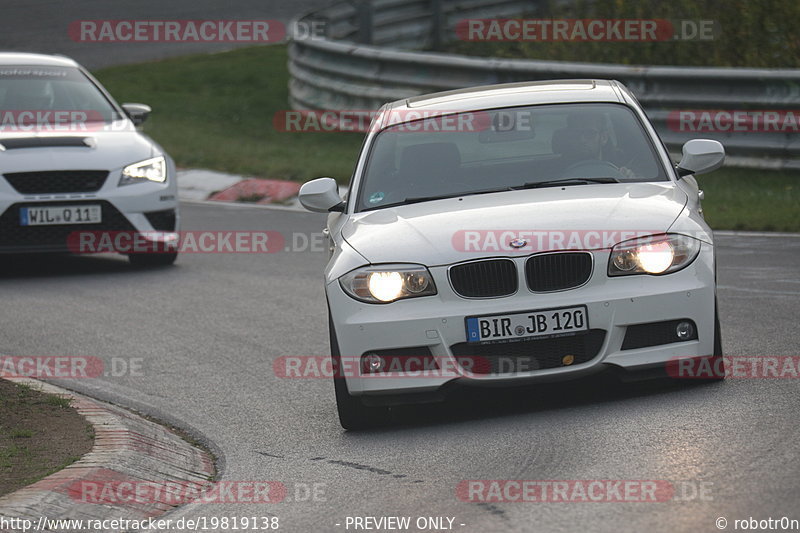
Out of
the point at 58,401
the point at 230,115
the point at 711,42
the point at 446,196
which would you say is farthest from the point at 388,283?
the point at 230,115

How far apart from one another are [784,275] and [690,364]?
3882 mm

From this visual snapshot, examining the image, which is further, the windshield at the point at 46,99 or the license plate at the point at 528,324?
the windshield at the point at 46,99

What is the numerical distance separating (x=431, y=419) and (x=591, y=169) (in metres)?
1.63

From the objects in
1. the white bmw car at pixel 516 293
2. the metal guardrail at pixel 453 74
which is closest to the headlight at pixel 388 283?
the white bmw car at pixel 516 293

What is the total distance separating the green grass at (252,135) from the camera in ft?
46.2

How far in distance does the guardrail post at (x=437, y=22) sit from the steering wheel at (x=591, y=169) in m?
18.5

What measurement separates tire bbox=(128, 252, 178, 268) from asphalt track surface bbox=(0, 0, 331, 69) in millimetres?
16627

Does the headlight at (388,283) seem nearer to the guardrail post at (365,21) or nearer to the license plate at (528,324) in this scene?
the license plate at (528,324)

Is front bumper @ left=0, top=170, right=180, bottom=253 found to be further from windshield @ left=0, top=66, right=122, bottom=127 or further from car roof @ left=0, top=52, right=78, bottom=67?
car roof @ left=0, top=52, right=78, bottom=67

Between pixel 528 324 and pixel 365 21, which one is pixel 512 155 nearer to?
pixel 528 324

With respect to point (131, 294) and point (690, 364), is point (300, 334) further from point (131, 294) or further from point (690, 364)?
point (690, 364)

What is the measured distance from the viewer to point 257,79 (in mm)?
26344

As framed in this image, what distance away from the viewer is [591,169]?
757 cm

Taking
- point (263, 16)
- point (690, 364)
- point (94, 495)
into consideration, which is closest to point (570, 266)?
point (690, 364)
